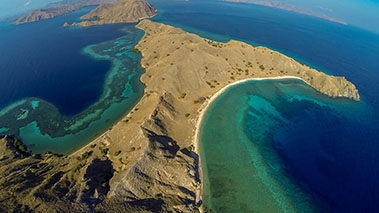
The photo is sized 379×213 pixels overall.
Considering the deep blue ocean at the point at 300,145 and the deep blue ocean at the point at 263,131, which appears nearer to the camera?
the deep blue ocean at the point at 300,145

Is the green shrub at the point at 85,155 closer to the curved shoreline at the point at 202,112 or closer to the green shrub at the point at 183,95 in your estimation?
the curved shoreline at the point at 202,112

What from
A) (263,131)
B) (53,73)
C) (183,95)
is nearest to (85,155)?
(183,95)

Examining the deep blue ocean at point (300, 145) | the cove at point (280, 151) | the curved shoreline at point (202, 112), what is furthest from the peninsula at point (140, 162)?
the deep blue ocean at point (300, 145)

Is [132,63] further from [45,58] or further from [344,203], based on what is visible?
[344,203]

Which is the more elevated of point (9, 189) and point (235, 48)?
point (235, 48)

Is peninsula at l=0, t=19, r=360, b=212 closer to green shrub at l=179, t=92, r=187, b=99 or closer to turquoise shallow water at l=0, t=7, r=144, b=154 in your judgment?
green shrub at l=179, t=92, r=187, b=99

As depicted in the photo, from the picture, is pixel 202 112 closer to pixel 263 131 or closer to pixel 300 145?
pixel 263 131

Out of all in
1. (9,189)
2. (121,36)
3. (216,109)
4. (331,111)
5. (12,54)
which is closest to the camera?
(9,189)

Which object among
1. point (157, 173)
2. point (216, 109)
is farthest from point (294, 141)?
point (157, 173)

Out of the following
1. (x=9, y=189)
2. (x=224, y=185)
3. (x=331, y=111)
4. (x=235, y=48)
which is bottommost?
(x=224, y=185)
